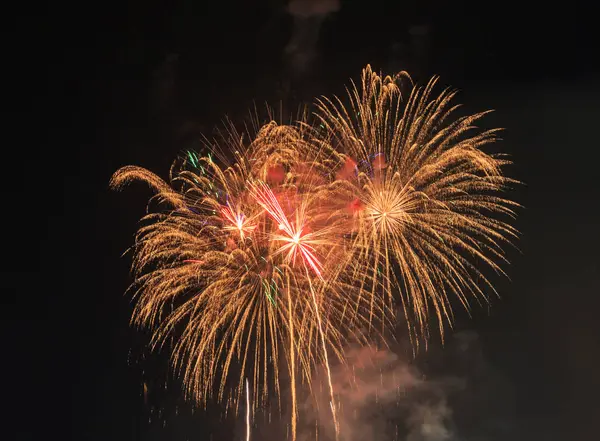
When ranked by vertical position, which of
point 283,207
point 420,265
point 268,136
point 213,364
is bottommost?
point 213,364

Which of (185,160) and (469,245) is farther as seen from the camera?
(185,160)

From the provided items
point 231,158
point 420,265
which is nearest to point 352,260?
point 420,265

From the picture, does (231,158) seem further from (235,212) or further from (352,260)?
(352,260)

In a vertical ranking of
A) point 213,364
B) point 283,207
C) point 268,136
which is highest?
point 268,136

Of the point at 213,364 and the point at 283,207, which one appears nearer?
the point at 283,207

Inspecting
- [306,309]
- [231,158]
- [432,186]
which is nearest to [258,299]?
[306,309]

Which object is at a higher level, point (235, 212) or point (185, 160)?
point (185, 160)

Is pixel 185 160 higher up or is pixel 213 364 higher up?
pixel 185 160

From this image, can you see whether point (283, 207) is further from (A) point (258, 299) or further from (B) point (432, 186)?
(B) point (432, 186)
